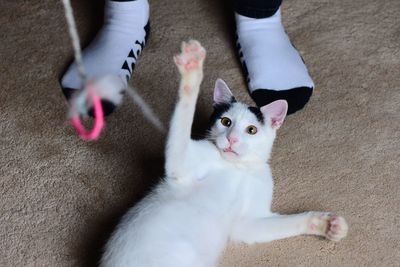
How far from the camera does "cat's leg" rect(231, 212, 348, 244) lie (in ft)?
3.73

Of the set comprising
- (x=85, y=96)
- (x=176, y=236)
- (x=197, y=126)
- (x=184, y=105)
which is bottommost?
Result: (x=197, y=126)

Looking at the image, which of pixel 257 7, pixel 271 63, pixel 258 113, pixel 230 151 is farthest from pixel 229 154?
pixel 257 7

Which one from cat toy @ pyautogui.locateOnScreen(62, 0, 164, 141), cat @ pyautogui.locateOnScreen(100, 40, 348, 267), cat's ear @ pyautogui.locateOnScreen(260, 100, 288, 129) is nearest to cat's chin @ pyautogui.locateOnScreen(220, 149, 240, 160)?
cat @ pyautogui.locateOnScreen(100, 40, 348, 267)

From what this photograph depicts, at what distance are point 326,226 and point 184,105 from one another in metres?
0.39

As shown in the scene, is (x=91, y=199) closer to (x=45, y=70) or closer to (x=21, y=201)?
(x=21, y=201)

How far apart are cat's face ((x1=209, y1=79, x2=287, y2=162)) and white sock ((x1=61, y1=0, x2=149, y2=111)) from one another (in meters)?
0.32

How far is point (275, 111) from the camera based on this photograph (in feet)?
3.97

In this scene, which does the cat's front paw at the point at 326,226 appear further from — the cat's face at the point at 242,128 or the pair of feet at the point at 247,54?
the pair of feet at the point at 247,54

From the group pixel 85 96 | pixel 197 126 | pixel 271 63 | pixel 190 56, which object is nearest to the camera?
pixel 85 96

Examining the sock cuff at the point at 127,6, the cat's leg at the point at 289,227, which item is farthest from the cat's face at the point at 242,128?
the sock cuff at the point at 127,6

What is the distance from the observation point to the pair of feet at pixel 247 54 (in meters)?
1.43

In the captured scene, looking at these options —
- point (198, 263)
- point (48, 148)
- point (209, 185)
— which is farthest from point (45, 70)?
point (198, 263)

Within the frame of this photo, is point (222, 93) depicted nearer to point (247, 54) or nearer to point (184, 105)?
point (184, 105)

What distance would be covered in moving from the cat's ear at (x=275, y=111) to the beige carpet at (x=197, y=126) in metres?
0.15
